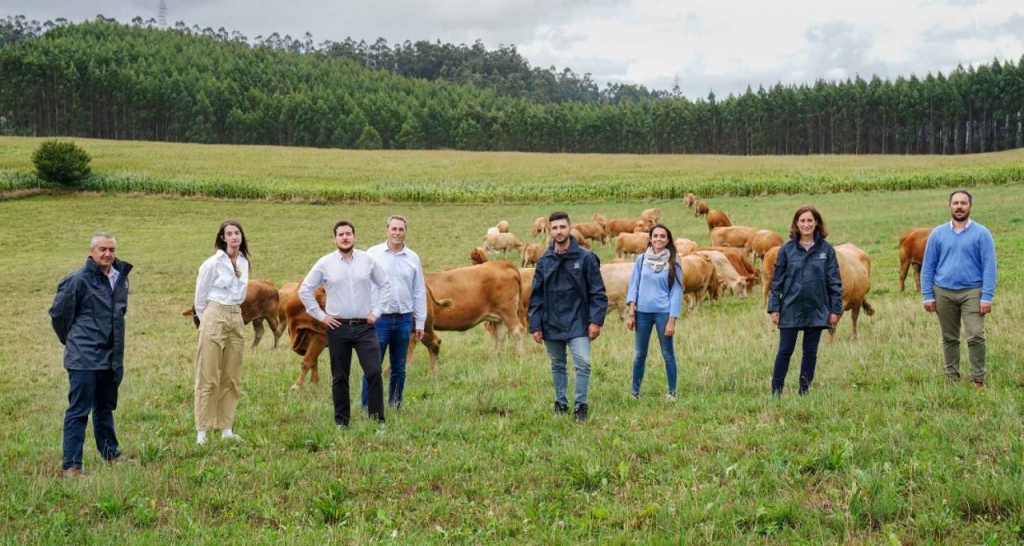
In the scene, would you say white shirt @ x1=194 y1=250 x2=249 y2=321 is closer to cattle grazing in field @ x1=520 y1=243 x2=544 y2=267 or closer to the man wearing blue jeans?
the man wearing blue jeans

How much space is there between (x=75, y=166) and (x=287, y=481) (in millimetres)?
43313

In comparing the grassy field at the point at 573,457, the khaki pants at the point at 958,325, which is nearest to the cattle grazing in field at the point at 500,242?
the grassy field at the point at 573,457

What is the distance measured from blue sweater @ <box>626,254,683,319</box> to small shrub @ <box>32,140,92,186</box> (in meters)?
42.3

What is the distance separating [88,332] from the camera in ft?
22.3

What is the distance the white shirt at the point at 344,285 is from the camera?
7816mm

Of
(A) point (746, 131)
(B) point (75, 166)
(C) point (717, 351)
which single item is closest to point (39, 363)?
(C) point (717, 351)

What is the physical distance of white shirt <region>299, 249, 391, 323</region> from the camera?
7.82 meters

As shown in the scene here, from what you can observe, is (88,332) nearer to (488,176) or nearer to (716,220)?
(716,220)

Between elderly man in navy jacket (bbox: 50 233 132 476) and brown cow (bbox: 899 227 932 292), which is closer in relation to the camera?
elderly man in navy jacket (bbox: 50 233 132 476)

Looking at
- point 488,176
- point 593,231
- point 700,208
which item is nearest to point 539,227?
point 593,231

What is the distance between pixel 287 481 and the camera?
239 inches

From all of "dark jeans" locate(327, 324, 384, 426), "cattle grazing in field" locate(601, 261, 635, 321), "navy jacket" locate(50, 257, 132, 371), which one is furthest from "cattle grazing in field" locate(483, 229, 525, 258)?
"navy jacket" locate(50, 257, 132, 371)

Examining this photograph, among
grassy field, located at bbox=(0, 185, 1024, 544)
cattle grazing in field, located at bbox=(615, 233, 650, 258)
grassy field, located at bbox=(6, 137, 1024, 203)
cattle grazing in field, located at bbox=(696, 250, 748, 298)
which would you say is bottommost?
A: grassy field, located at bbox=(0, 185, 1024, 544)

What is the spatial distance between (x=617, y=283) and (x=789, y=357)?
7799 millimetres
